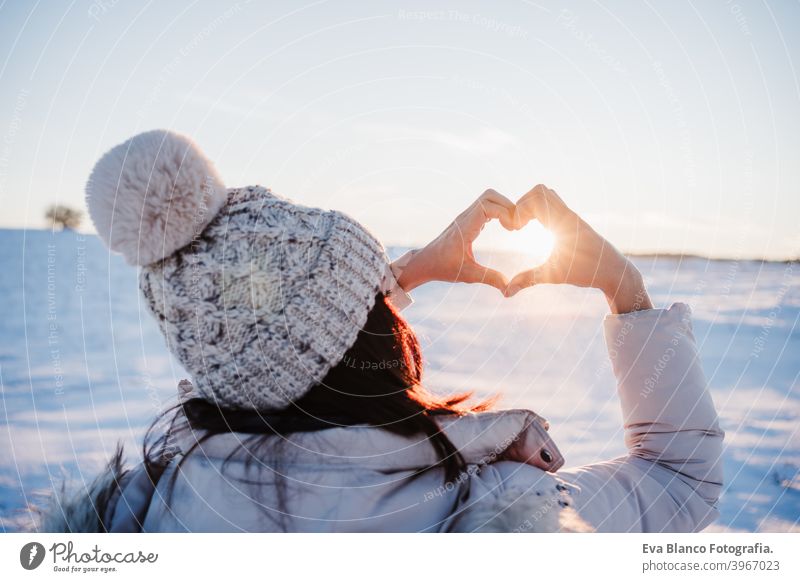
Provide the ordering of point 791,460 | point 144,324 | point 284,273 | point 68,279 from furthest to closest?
point 68,279 < point 144,324 < point 791,460 < point 284,273

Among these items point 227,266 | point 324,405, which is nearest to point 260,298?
point 227,266

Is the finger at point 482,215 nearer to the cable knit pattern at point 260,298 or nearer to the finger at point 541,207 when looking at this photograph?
the finger at point 541,207

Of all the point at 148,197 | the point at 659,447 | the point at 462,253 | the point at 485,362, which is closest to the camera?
the point at 148,197

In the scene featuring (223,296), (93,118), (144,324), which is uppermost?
(93,118)

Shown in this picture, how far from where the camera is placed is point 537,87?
1470 millimetres

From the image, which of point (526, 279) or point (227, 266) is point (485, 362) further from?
point (227, 266)

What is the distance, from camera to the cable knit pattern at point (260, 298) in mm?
862

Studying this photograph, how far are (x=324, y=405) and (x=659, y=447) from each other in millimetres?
470

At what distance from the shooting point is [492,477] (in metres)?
0.92

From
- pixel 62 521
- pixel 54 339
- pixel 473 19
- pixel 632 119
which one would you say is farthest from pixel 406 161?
pixel 54 339

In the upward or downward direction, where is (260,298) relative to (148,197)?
downward

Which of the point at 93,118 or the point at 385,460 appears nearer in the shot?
the point at 385,460

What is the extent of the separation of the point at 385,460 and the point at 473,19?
972 mm

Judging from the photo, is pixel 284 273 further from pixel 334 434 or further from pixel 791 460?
pixel 791 460
